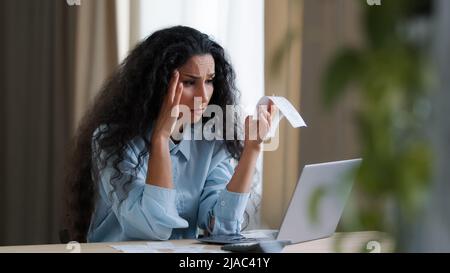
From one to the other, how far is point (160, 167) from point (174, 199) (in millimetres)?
103

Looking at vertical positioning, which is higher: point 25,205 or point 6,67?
point 6,67

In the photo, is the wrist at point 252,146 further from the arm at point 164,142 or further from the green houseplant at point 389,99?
the green houseplant at point 389,99

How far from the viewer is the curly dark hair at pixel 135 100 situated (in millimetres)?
2342

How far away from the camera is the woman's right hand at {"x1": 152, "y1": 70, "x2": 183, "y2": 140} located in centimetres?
220

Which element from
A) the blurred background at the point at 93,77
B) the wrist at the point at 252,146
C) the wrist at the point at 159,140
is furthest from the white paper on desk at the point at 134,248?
the blurred background at the point at 93,77

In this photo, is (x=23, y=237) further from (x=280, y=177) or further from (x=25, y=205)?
(x=280, y=177)

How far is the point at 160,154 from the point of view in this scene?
7.08ft

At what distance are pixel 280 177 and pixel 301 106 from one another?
34cm

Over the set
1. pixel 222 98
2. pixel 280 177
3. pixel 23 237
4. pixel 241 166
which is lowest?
pixel 23 237

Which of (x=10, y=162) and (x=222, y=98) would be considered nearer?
(x=222, y=98)
